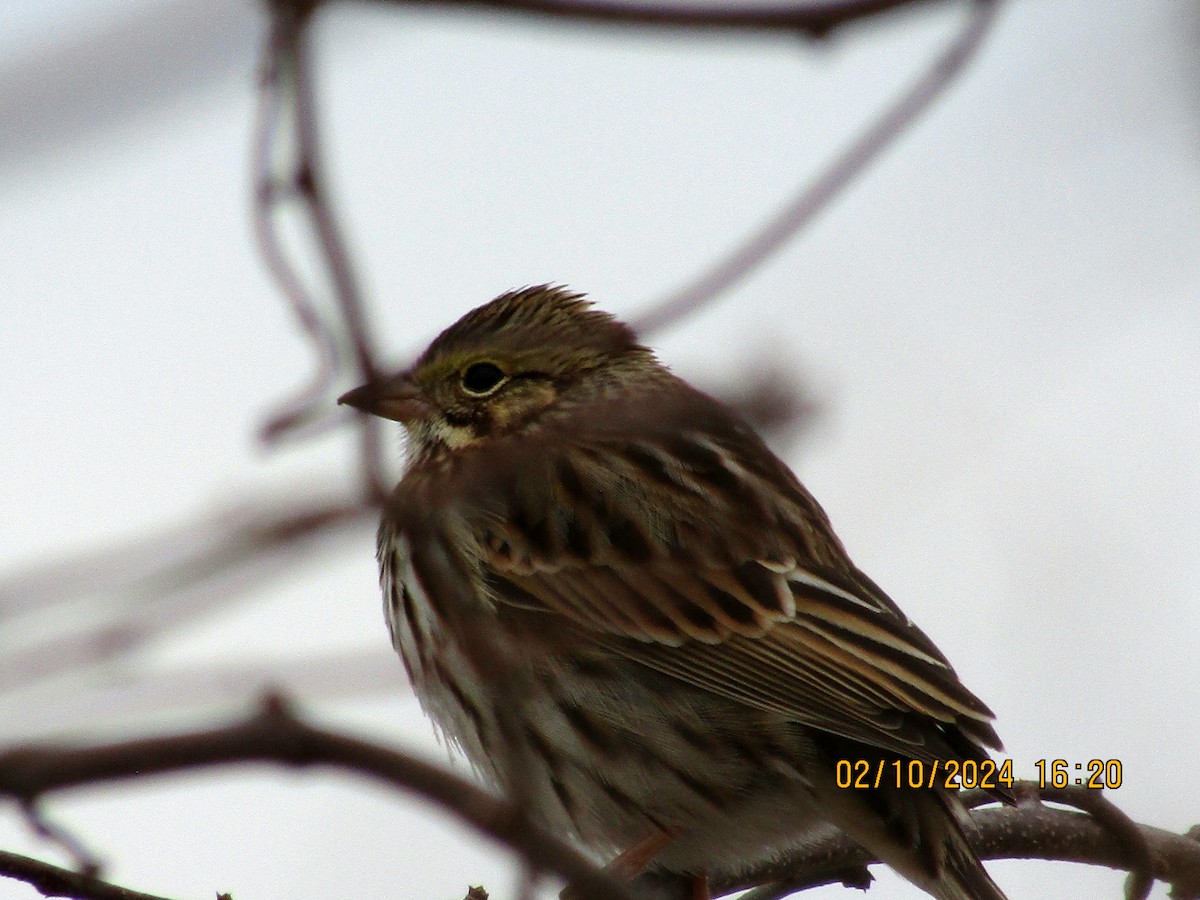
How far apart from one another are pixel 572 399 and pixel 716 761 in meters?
2.02

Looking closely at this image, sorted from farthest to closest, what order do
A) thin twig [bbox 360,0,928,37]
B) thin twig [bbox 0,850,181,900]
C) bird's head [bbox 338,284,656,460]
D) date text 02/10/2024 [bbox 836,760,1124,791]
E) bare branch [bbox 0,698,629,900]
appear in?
bird's head [bbox 338,284,656,460], date text 02/10/2024 [bbox 836,760,1124,791], thin twig [bbox 0,850,181,900], thin twig [bbox 360,0,928,37], bare branch [bbox 0,698,629,900]

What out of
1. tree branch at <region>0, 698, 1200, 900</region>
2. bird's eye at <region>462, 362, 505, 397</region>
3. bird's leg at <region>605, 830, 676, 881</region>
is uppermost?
bird's eye at <region>462, 362, 505, 397</region>

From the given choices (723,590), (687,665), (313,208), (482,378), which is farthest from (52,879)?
(482,378)

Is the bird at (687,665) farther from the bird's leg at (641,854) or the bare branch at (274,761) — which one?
the bare branch at (274,761)

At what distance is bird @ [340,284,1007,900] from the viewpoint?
516 centimetres

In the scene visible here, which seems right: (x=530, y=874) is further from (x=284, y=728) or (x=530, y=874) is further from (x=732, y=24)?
(x=732, y=24)

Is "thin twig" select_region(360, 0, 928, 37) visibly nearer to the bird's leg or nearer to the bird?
the bird

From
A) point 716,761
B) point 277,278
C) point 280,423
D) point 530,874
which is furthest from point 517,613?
point 530,874

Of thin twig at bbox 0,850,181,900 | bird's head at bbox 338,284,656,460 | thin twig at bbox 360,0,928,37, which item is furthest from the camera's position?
bird's head at bbox 338,284,656,460

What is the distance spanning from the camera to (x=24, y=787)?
5.09 feet

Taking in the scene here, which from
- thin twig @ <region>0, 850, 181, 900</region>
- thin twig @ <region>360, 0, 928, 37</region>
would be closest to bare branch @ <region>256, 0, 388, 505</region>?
thin twig @ <region>360, 0, 928, 37</region>

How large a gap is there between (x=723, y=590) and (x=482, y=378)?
1614 mm

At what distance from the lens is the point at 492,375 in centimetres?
668

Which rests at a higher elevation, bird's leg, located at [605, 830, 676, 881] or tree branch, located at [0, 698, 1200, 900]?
bird's leg, located at [605, 830, 676, 881]
